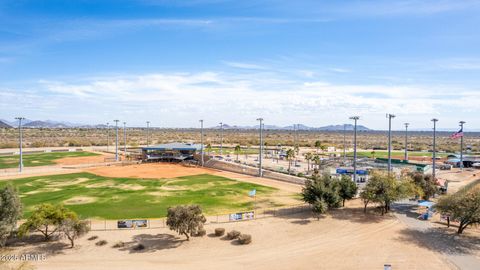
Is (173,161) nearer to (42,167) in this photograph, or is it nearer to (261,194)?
(42,167)

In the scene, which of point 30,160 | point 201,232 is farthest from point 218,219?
point 30,160

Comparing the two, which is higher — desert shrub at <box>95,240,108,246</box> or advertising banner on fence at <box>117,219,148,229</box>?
advertising banner on fence at <box>117,219,148,229</box>

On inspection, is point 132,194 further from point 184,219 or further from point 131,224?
point 184,219

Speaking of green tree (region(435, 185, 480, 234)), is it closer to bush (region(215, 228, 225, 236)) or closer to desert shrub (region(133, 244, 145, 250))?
bush (region(215, 228, 225, 236))

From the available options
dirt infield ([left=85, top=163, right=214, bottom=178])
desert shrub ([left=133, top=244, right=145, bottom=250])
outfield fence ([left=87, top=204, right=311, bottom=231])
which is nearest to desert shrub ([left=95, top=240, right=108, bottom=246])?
outfield fence ([left=87, top=204, right=311, bottom=231])

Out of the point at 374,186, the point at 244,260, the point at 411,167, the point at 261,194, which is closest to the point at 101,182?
the point at 261,194
